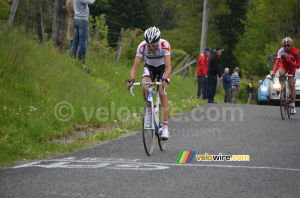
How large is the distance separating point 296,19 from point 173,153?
37.7 metres

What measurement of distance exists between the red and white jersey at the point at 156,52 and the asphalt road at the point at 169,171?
1.49m

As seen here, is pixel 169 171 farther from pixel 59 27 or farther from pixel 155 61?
pixel 59 27

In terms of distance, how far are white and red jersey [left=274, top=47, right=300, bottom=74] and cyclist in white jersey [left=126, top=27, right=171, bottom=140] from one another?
588cm

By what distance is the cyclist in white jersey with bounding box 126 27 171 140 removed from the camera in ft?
28.5

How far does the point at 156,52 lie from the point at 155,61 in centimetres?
24

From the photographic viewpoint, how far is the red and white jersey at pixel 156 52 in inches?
360

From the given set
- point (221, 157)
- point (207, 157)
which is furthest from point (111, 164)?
point (221, 157)

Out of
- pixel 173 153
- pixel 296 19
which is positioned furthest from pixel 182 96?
pixel 296 19

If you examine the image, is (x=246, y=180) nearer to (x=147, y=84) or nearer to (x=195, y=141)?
(x=147, y=84)

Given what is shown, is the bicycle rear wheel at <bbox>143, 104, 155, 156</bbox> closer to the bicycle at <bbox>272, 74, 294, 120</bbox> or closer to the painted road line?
the painted road line

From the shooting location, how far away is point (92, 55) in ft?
59.1

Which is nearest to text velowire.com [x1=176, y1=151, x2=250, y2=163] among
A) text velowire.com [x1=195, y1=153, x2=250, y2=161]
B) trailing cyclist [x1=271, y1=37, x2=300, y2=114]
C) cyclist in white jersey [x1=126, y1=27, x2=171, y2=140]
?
text velowire.com [x1=195, y1=153, x2=250, y2=161]

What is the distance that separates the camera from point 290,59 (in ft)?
47.9

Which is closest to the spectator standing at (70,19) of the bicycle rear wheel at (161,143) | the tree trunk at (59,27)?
the tree trunk at (59,27)
